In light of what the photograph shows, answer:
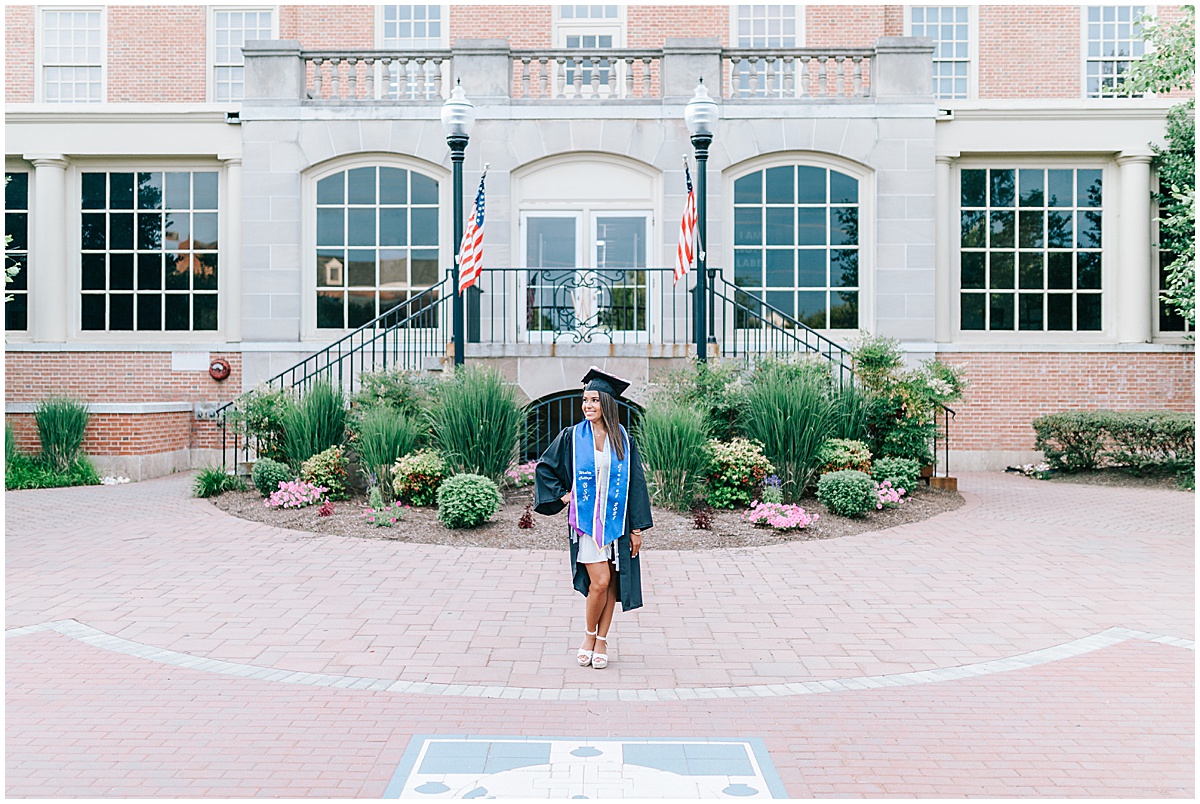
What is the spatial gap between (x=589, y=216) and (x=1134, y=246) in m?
9.08

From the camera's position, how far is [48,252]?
670 inches

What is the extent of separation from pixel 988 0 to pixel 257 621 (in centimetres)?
1534

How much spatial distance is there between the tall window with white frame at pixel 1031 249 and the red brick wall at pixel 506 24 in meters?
8.24

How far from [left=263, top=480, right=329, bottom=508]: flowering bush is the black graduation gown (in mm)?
5909

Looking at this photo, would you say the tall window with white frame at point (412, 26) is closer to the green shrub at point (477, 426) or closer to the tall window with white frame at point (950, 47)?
the tall window with white frame at point (950, 47)

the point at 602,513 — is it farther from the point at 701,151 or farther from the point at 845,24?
the point at 845,24

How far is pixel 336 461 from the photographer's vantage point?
11.5m

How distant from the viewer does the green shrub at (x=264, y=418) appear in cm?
1219

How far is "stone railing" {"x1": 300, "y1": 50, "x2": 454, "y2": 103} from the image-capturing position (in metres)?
16.1

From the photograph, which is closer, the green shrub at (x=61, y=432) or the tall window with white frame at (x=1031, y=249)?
the green shrub at (x=61, y=432)

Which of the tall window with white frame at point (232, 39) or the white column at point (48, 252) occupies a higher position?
the tall window with white frame at point (232, 39)

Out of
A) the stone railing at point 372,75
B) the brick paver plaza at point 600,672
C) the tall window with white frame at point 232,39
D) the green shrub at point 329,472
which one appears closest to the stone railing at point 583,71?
the stone railing at point 372,75

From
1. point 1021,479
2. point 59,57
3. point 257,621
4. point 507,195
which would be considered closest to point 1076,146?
point 1021,479

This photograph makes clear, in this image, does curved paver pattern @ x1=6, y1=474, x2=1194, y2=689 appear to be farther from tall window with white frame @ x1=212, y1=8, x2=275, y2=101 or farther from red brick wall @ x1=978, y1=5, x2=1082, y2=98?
tall window with white frame @ x1=212, y1=8, x2=275, y2=101
